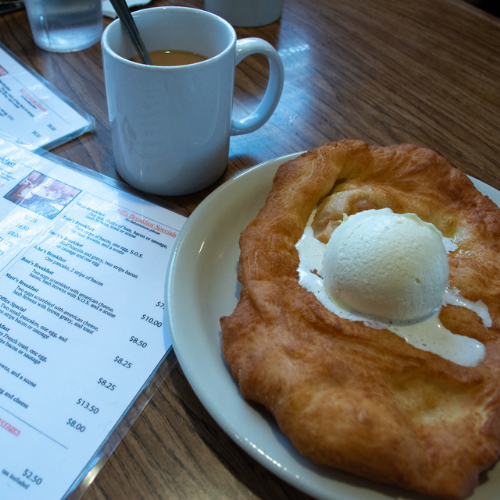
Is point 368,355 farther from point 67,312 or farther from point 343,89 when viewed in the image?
point 343,89

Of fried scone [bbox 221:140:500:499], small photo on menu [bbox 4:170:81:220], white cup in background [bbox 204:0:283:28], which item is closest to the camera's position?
fried scone [bbox 221:140:500:499]

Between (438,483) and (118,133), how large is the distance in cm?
78

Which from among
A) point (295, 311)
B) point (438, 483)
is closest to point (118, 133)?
point (295, 311)

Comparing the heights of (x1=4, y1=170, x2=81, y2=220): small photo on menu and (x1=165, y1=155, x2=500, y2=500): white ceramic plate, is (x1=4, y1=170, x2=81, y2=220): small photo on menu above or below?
below

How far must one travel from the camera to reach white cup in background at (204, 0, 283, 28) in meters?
1.42

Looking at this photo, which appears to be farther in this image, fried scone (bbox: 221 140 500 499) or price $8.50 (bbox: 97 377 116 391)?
price $8.50 (bbox: 97 377 116 391)

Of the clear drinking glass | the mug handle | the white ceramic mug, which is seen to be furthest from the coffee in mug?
the clear drinking glass

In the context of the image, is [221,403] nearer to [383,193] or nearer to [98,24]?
[383,193]

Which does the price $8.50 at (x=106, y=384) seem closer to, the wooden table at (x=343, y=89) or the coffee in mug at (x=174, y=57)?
the wooden table at (x=343, y=89)

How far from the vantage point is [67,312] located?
758mm

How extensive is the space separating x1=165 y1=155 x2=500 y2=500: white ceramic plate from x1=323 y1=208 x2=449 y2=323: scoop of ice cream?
0.67 ft

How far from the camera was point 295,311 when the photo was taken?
0.68m

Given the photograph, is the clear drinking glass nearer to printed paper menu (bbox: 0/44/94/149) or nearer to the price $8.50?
printed paper menu (bbox: 0/44/94/149)

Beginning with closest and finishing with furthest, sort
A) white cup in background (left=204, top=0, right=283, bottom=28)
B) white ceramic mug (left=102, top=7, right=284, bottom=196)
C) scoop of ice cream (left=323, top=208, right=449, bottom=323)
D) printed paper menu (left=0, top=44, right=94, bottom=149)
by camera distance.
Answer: scoop of ice cream (left=323, top=208, right=449, bottom=323) < white ceramic mug (left=102, top=7, right=284, bottom=196) < printed paper menu (left=0, top=44, right=94, bottom=149) < white cup in background (left=204, top=0, right=283, bottom=28)
